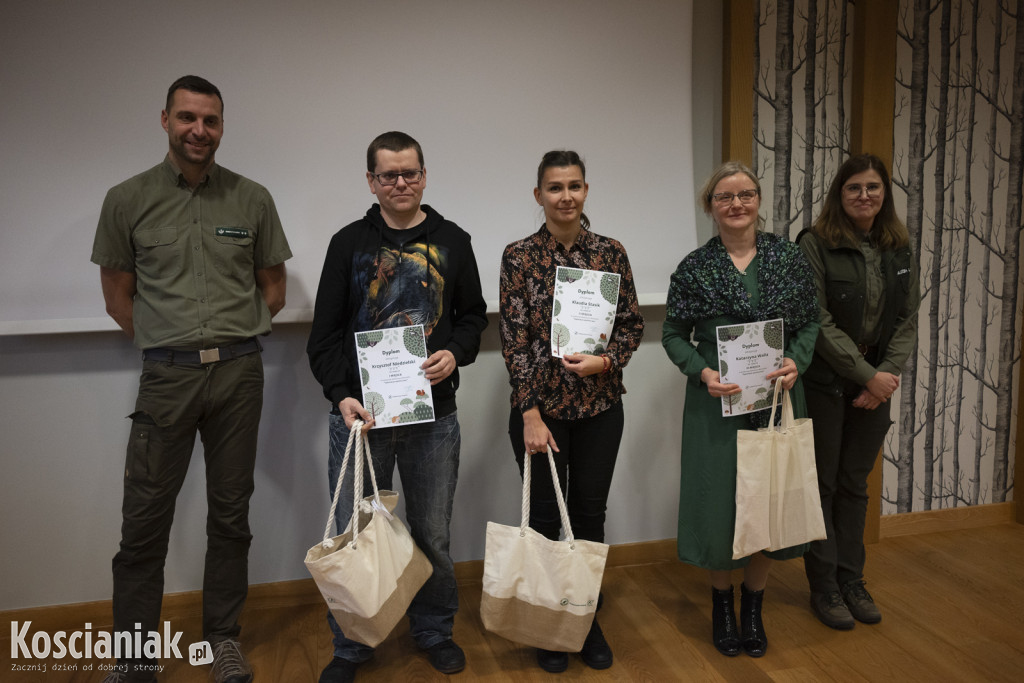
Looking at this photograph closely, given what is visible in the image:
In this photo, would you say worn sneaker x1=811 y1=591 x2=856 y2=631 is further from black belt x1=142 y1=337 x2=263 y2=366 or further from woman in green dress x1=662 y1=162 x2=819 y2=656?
black belt x1=142 y1=337 x2=263 y2=366

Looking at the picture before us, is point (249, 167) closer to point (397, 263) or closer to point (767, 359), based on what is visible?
point (397, 263)

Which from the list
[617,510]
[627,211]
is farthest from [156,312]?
[617,510]

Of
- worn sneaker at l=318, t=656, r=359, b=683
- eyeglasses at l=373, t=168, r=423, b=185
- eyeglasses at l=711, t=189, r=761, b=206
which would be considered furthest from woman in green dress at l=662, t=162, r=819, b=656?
worn sneaker at l=318, t=656, r=359, b=683

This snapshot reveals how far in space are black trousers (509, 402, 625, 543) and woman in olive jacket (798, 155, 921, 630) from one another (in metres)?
0.80

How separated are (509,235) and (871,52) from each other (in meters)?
1.66

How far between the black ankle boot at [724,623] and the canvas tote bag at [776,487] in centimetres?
28

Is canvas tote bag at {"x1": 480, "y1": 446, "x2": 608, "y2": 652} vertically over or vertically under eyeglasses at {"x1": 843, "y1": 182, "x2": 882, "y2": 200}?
under

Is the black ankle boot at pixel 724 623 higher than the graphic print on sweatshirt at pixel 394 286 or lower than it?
lower

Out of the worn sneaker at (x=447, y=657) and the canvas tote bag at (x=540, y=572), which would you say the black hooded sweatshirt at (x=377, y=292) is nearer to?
the canvas tote bag at (x=540, y=572)

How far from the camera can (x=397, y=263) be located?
79.0 inches

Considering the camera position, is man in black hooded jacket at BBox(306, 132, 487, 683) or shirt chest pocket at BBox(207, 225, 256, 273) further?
shirt chest pocket at BBox(207, 225, 256, 273)

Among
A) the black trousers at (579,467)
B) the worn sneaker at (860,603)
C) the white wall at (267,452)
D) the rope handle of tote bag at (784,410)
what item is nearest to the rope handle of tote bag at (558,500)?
the black trousers at (579,467)

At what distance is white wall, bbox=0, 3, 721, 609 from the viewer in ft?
8.13

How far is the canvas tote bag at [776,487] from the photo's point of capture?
2.09 m
